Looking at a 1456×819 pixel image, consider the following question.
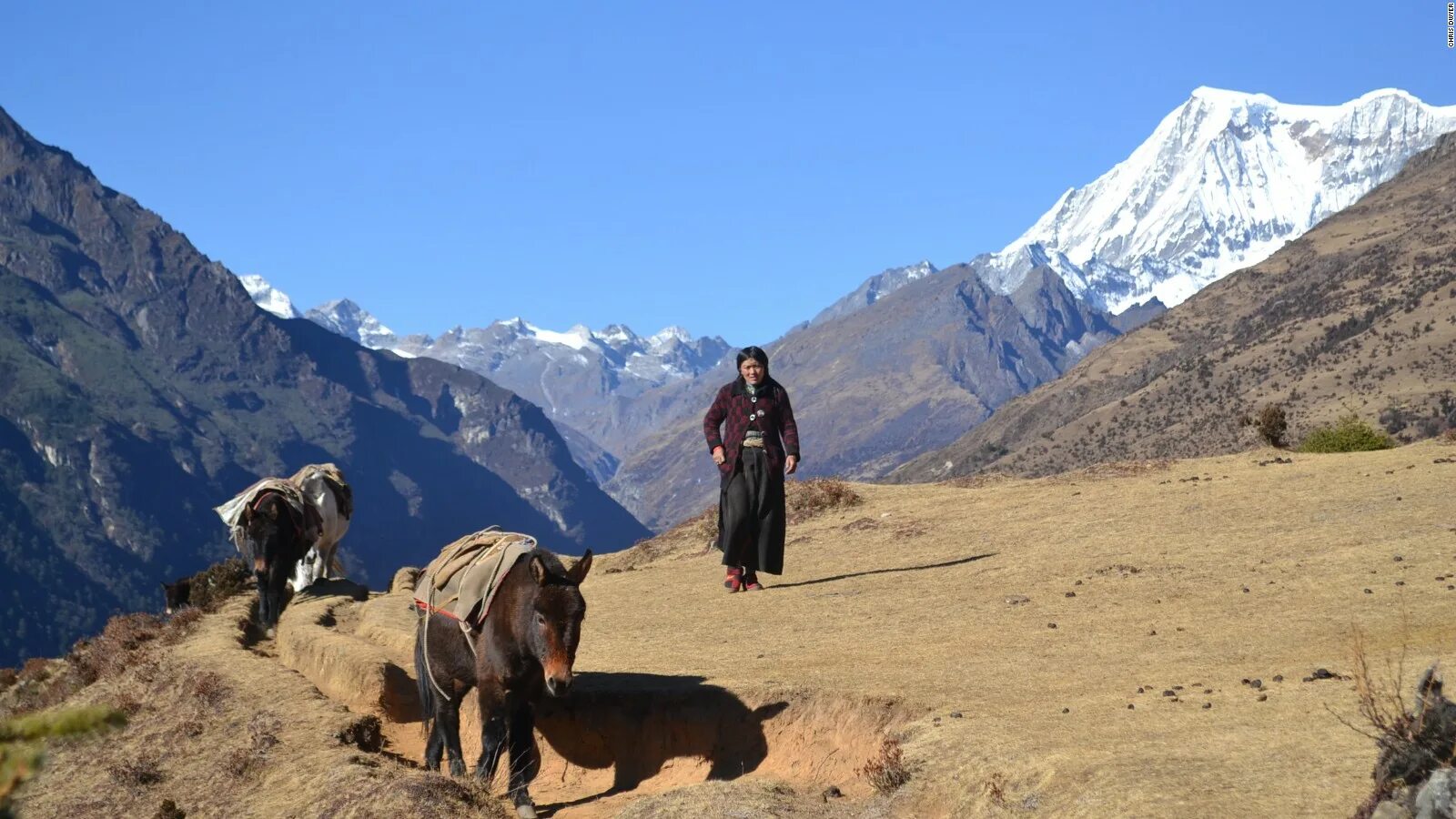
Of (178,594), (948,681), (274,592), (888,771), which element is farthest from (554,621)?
(178,594)

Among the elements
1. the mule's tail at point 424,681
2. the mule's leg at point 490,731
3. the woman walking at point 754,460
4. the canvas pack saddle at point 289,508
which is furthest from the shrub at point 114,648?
the mule's leg at point 490,731

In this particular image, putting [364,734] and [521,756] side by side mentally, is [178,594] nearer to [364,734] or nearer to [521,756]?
[364,734]

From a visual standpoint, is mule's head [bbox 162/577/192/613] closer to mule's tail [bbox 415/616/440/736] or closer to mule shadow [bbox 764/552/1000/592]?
mule shadow [bbox 764/552/1000/592]

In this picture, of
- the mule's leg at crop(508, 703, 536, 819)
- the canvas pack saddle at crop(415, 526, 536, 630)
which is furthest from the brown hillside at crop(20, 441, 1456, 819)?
the canvas pack saddle at crop(415, 526, 536, 630)

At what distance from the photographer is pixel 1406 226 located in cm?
17188

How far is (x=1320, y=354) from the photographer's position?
12219 cm

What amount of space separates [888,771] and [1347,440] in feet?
68.7

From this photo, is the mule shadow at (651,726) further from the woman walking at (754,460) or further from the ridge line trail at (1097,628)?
the woman walking at (754,460)

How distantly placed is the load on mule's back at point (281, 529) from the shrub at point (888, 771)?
1173 centimetres

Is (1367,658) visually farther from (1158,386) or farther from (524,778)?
(1158,386)

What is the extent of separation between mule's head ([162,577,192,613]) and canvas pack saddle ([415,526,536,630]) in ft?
41.7

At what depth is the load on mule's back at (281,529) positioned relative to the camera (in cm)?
1995

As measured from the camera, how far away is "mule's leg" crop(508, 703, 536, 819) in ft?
34.5

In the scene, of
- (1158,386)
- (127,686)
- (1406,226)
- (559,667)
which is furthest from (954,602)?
(1406,226)
